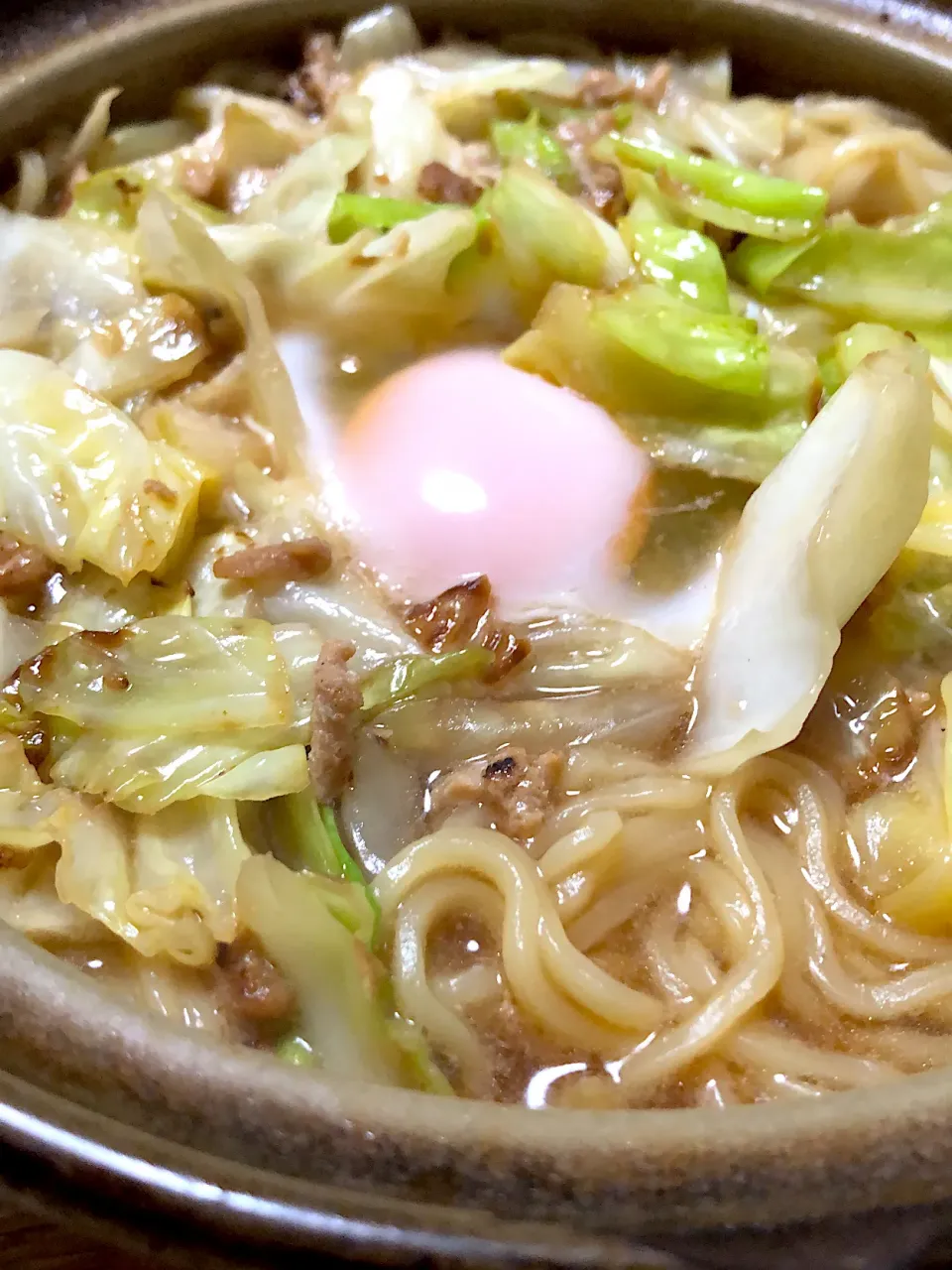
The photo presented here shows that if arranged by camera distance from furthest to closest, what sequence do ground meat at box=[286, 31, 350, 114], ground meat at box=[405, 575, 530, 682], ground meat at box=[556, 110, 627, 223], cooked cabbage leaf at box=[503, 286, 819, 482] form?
ground meat at box=[286, 31, 350, 114] → ground meat at box=[556, 110, 627, 223] → cooked cabbage leaf at box=[503, 286, 819, 482] → ground meat at box=[405, 575, 530, 682]

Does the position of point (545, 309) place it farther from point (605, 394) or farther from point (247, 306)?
point (247, 306)

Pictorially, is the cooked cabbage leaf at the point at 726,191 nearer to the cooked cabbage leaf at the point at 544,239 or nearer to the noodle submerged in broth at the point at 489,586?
the noodle submerged in broth at the point at 489,586

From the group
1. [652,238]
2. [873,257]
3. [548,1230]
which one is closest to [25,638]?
[548,1230]

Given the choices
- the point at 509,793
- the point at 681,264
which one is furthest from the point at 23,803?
the point at 681,264

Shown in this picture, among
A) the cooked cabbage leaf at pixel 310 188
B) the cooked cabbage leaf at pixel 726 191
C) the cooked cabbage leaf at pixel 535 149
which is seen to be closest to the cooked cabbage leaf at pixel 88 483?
the cooked cabbage leaf at pixel 310 188

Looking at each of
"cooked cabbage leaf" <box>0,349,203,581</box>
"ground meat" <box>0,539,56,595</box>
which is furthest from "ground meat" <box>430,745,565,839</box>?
"ground meat" <box>0,539,56,595</box>

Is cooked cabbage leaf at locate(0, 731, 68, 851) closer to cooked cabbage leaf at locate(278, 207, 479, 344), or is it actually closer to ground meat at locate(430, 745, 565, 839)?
ground meat at locate(430, 745, 565, 839)
